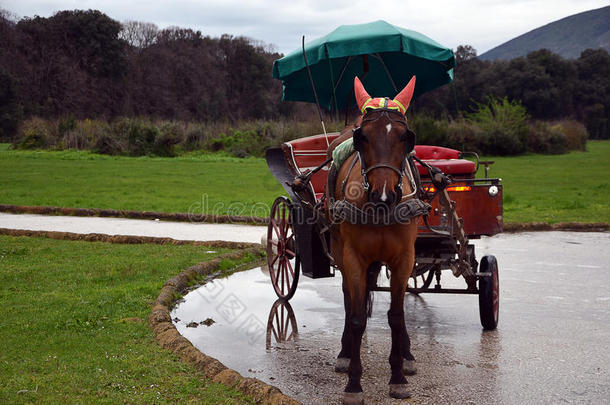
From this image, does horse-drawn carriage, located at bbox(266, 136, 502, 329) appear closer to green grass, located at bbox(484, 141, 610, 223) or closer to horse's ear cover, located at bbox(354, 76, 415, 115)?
horse's ear cover, located at bbox(354, 76, 415, 115)

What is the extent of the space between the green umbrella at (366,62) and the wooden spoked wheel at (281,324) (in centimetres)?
245

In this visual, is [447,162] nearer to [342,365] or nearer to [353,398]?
[342,365]

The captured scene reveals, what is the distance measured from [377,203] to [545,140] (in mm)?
39965

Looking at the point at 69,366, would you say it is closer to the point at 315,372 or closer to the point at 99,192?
the point at 315,372

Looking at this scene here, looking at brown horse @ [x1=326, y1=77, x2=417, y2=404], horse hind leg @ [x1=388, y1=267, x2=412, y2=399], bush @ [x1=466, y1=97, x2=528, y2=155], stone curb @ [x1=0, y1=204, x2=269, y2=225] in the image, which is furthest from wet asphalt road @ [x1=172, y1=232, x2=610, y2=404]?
bush @ [x1=466, y1=97, x2=528, y2=155]

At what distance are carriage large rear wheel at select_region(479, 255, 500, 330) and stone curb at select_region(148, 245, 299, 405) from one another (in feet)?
9.02

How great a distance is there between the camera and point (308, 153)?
25.8ft

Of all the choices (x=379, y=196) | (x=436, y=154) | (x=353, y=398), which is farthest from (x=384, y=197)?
(x=436, y=154)

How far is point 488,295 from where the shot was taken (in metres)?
6.38

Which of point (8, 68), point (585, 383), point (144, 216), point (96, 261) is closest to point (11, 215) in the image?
point (144, 216)

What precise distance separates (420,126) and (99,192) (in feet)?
60.9

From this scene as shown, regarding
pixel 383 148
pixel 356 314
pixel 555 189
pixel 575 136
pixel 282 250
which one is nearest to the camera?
pixel 383 148

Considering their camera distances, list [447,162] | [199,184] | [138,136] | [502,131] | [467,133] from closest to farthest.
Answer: [447,162]
[199,184]
[138,136]
[467,133]
[502,131]

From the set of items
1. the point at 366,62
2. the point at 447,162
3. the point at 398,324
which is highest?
the point at 366,62
